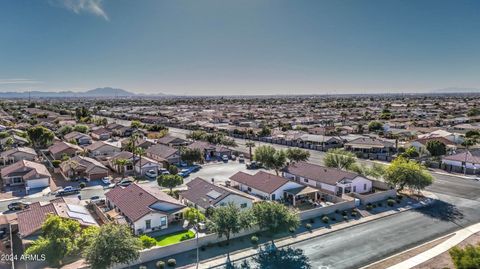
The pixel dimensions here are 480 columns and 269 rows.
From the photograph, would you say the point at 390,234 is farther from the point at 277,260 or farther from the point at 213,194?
the point at 213,194

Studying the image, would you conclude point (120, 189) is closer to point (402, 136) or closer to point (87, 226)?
point (87, 226)

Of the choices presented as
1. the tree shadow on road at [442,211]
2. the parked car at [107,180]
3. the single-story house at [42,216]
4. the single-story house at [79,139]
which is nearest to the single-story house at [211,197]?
the single-story house at [42,216]

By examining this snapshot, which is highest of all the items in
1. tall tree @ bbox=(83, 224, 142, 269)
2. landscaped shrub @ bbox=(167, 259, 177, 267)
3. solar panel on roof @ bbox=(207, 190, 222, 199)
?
tall tree @ bbox=(83, 224, 142, 269)

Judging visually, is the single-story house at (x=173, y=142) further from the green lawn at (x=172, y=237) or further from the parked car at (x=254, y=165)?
the green lawn at (x=172, y=237)

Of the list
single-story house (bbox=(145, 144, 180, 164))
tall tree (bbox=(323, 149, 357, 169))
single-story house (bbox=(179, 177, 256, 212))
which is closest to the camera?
single-story house (bbox=(179, 177, 256, 212))

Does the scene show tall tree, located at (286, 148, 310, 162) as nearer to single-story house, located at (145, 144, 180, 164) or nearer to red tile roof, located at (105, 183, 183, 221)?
single-story house, located at (145, 144, 180, 164)

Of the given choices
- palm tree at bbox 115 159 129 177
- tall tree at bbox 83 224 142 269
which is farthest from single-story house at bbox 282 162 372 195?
tall tree at bbox 83 224 142 269

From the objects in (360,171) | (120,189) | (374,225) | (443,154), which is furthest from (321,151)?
(120,189)
